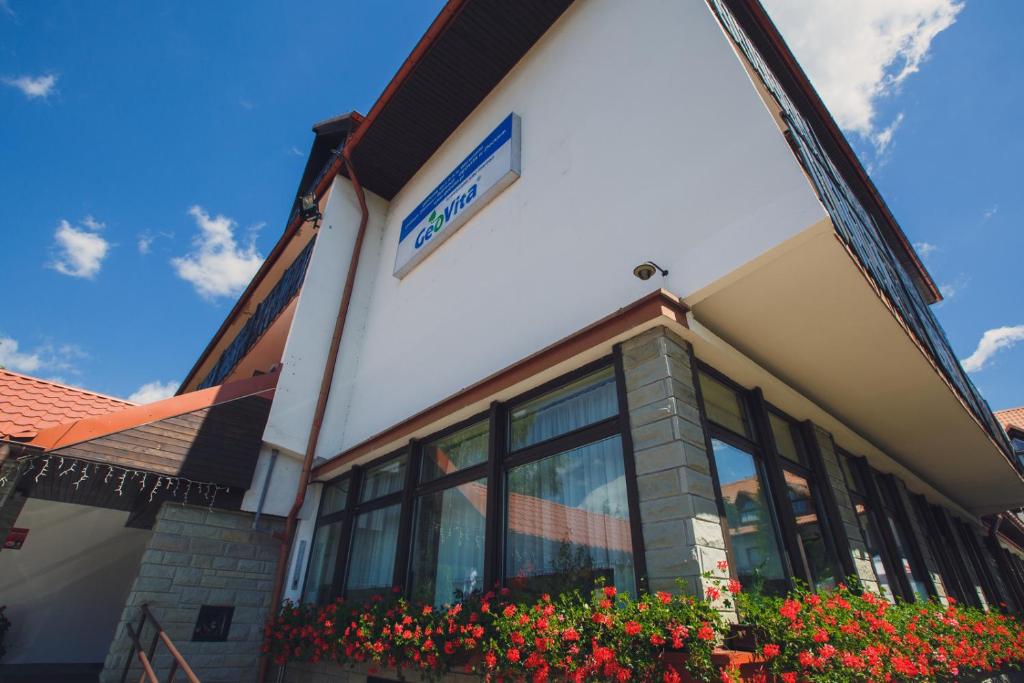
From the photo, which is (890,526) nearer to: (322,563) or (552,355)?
(552,355)

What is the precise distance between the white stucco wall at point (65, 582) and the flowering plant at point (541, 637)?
8.64 metres

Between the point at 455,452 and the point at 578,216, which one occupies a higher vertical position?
the point at 578,216

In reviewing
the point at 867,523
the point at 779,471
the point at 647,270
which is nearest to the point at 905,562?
the point at 867,523

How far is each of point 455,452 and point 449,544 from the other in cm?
86

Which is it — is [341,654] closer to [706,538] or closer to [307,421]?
[307,421]

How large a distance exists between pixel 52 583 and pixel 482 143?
11596 mm

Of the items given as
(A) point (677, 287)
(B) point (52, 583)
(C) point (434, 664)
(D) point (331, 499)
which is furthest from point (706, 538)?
(B) point (52, 583)

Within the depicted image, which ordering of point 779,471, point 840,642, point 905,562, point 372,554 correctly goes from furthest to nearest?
point 905,562 < point 372,554 < point 779,471 < point 840,642

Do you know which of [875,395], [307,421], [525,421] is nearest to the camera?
[525,421]

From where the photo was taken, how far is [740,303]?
3.61 metres

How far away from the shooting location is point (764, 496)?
155 inches

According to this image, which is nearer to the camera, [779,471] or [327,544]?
[779,471]

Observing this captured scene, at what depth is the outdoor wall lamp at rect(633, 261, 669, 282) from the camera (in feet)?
11.9

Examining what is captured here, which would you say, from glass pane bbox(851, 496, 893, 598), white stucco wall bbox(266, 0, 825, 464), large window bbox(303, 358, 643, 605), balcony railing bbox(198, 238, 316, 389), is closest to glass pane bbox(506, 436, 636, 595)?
large window bbox(303, 358, 643, 605)
